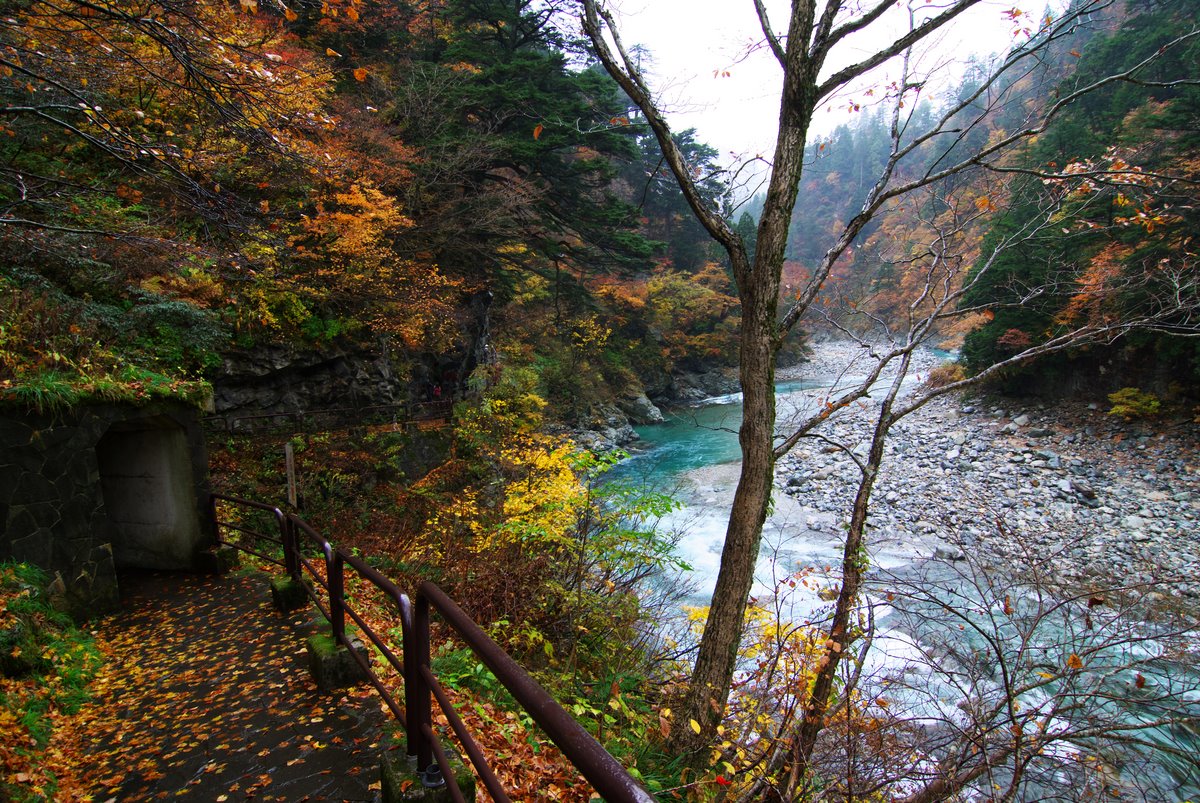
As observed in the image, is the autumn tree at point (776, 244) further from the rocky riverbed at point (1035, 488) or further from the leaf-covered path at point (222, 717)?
the rocky riverbed at point (1035, 488)

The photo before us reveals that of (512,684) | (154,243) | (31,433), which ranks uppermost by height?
(154,243)

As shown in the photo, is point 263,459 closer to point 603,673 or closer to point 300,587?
point 300,587

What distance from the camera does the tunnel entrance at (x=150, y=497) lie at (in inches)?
237

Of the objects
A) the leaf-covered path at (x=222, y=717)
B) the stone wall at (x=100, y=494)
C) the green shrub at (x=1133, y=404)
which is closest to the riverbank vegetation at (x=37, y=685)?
the leaf-covered path at (x=222, y=717)

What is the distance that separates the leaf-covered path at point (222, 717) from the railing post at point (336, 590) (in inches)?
16.1

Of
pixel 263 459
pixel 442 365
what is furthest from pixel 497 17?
pixel 263 459

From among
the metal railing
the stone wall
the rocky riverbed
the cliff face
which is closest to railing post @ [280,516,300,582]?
A: the metal railing

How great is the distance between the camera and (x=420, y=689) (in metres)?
2.09

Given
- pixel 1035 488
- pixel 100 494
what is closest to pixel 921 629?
pixel 1035 488

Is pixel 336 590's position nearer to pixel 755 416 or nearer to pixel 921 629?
pixel 755 416

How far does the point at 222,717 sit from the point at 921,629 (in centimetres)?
919

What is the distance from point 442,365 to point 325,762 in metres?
13.3

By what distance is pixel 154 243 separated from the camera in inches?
190

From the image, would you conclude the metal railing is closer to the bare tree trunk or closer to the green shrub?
the bare tree trunk
